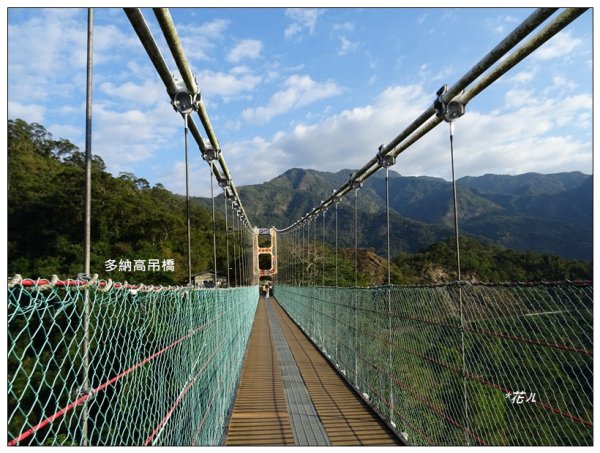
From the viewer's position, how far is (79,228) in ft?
88.9

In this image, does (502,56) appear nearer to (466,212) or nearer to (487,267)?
(487,267)

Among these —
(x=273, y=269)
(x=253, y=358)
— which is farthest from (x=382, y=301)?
(x=273, y=269)

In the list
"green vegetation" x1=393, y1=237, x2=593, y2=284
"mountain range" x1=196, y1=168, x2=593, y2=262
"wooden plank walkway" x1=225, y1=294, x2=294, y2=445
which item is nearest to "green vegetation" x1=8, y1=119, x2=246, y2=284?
"mountain range" x1=196, y1=168, x2=593, y2=262

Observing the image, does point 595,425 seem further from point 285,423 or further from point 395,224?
point 395,224

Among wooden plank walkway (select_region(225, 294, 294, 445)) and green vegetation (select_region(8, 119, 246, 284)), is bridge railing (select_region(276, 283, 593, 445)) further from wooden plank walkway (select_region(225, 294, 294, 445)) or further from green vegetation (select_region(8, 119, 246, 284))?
green vegetation (select_region(8, 119, 246, 284))

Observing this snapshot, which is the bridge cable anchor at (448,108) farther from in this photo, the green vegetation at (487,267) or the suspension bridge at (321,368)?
the green vegetation at (487,267)

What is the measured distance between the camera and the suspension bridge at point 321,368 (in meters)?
1.21

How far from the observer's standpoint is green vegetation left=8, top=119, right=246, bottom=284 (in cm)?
2648

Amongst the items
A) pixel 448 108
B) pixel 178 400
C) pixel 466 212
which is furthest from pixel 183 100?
pixel 466 212

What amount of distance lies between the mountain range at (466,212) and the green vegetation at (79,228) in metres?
10.6

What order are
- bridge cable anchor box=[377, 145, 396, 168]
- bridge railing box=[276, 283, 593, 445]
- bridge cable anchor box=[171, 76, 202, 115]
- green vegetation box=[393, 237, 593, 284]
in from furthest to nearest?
green vegetation box=[393, 237, 593, 284] < bridge cable anchor box=[377, 145, 396, 168] < bridge cable anchor box=[171, 76, 202, 115] < bridge railing box=[276, 283, 593, 445]

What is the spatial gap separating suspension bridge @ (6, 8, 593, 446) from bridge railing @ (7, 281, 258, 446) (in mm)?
10

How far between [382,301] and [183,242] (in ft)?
101

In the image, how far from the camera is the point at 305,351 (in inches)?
296
